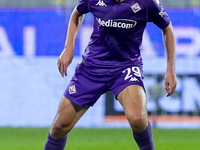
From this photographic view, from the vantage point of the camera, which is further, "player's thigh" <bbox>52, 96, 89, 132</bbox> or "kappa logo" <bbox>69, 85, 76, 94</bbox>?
"kappa logo" <bbox>69, 85, 76, 94</bbox>

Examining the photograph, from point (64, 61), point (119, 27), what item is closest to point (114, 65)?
point (119, 27)

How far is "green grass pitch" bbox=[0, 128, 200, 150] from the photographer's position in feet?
19.7

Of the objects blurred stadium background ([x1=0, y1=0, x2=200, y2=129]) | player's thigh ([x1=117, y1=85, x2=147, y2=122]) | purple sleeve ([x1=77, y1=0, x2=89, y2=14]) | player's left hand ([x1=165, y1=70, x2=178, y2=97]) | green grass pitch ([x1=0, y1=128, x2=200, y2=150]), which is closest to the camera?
player's thigh ([x1=117, y1=85, x2=147, y2=122])

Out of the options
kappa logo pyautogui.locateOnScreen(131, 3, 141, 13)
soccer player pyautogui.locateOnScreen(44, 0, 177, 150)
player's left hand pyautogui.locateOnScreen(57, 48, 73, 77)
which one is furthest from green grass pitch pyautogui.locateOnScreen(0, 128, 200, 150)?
kappa logo pyautogui.locateOnScreen(131, 3, 141, 13)

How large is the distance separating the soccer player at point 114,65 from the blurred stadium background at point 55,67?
14.2ft

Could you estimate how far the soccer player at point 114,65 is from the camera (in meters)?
3.42

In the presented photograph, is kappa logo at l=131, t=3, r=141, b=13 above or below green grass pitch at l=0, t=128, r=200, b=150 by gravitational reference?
above

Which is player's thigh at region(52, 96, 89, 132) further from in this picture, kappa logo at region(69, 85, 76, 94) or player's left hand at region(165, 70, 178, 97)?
player's left hand at region(165, 70, 178, 97)

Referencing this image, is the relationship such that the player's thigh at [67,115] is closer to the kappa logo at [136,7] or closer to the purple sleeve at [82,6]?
the purple sleeve at [82,6]

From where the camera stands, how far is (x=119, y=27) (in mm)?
3492

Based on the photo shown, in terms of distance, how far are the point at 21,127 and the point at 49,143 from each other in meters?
4.64

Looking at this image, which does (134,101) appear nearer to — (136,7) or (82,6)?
(136,7)

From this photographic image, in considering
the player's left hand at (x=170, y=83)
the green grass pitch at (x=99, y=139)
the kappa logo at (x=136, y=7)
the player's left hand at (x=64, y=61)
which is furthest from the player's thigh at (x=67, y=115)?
the green grass pitch at (x=99, y=139)

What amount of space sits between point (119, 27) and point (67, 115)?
2.72 ft
